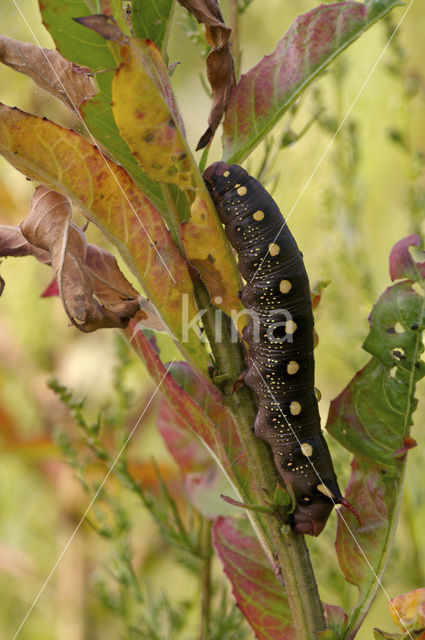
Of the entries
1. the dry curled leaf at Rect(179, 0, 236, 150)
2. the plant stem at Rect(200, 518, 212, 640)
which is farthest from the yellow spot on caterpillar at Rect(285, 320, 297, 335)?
the plant stem at Rect(200, 518, 212, 640)

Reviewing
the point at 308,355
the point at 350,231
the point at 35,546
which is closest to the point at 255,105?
the point at 308,355

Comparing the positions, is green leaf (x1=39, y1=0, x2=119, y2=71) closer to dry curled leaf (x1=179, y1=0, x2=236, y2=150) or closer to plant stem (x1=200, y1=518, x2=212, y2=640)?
dry curled leaf (x1=179, y1=0, x2=236, y2=150)

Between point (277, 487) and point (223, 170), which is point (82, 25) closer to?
point (223, 170)

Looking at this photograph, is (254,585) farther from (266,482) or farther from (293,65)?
(293,65)

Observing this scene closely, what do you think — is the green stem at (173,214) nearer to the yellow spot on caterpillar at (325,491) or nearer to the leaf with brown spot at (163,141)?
the leaf with brown spot at (163,141)

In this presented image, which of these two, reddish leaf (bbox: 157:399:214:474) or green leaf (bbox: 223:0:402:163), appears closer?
green leaf (bbox: 223:0:402:163)

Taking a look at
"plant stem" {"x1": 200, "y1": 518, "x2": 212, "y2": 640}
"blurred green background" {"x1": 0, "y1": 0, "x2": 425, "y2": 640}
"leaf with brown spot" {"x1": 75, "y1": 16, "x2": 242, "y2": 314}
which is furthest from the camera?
"blurred green background" {"x1": 0, "y1": 0, "x2": 425, "y2": 640}

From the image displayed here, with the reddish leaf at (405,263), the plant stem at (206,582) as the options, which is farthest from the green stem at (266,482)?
the plant stem at (206,582)

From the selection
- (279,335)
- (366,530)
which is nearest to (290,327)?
(279,335)
